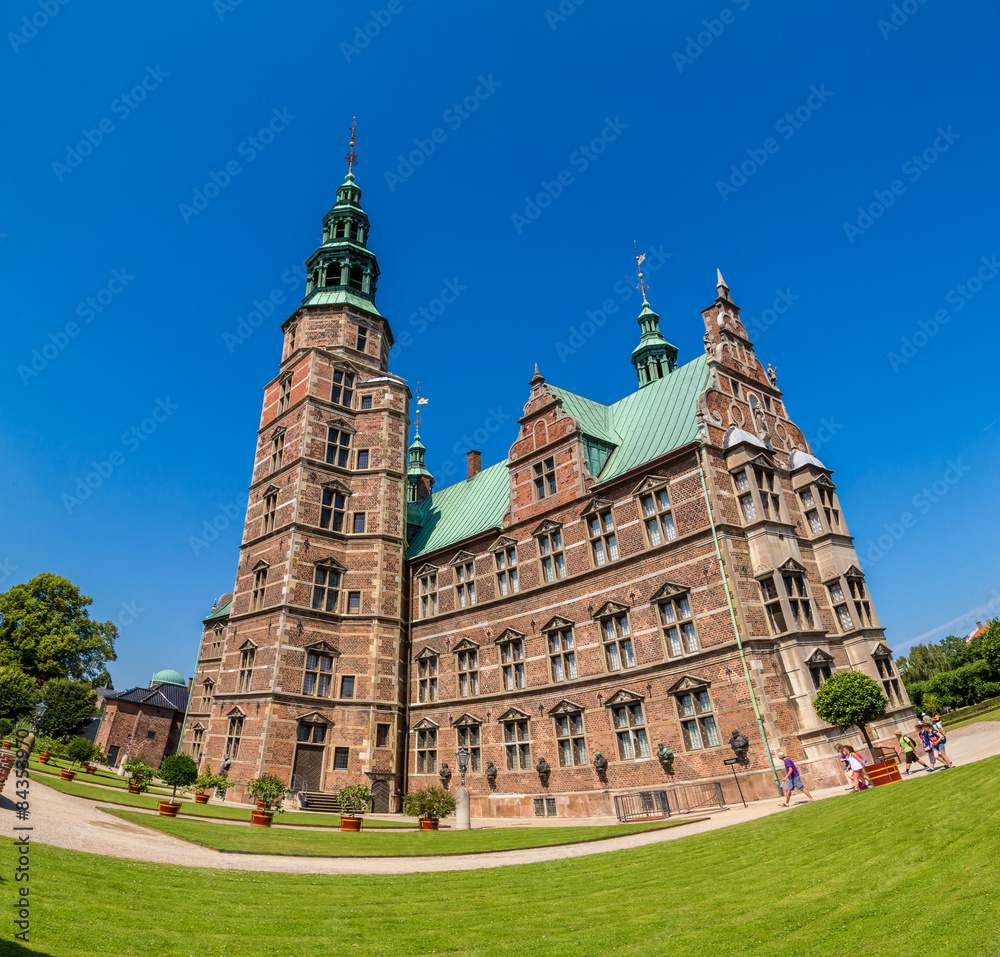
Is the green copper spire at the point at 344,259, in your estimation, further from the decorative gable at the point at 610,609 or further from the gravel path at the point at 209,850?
the gravel path at the point at 209,850

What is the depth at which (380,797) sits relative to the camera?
108 feet

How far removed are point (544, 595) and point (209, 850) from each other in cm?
1944

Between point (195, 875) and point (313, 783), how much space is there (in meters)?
22.9

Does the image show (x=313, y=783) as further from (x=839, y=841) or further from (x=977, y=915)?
(x=977, y=915)

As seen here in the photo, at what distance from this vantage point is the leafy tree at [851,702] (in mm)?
20938

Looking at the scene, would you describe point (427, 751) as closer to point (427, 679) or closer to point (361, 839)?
point (427, 679)

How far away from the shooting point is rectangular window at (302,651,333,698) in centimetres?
3419

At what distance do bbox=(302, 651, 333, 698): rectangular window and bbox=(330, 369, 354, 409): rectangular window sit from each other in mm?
15916

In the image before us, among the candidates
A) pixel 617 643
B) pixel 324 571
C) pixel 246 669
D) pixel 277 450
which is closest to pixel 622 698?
pixel 617 643

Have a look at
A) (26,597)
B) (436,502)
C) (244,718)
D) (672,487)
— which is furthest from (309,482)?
(26,597)

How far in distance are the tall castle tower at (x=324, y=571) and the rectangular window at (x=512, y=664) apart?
23.5 feet

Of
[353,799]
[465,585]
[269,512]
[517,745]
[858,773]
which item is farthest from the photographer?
[269,512]

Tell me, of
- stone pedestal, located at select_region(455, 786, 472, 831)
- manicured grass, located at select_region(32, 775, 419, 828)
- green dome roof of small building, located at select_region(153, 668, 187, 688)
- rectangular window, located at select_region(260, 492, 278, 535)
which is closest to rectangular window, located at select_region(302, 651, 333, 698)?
manicured grass, located at select_region(32, 775, 419, 828)

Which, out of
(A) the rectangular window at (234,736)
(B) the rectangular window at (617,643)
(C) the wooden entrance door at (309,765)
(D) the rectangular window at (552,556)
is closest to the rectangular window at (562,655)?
(B) the rectangular window at (617,643)
